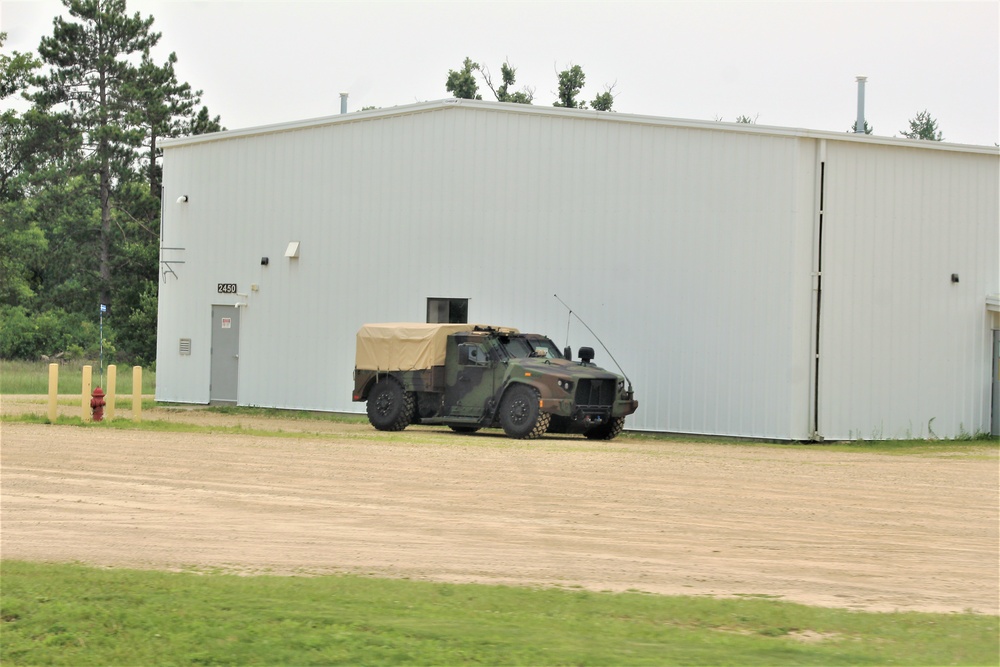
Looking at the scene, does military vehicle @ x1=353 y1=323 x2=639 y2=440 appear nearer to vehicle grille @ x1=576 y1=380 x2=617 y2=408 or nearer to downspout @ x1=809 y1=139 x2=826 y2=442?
vehicle grille @ x1=576 y1=380 x2=617 y2=408

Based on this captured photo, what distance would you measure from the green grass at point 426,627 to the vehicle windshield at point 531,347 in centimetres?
1410

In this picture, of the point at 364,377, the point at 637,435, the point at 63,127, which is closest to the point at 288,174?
the point at 364,377

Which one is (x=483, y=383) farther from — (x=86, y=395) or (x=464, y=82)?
(x=464, y=82)

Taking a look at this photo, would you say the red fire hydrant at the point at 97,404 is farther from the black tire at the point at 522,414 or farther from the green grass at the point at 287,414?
the black tire at the point at 522,414

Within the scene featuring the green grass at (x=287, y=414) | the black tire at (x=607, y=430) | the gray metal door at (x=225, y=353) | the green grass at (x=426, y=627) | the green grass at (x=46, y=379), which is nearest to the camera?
the green grass at (x=426, y=627)

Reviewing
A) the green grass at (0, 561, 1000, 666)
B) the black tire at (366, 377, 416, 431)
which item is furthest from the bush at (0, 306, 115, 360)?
the green grass at (0, 561, 1000, 666)

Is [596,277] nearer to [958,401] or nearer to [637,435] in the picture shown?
[637,435]

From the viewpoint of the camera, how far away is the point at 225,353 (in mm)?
30250

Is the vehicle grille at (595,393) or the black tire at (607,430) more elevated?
the vehicle grille at (595,393)

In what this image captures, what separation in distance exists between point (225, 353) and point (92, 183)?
3487 cm

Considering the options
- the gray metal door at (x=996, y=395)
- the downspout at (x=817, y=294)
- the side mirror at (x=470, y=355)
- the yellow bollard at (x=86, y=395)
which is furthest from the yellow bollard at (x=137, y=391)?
the gray metal door at (x=996, y=395)

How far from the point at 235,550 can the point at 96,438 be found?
10.7 meters

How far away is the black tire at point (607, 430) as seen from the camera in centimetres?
2331

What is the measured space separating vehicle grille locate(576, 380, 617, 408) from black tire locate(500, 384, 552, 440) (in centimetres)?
66
